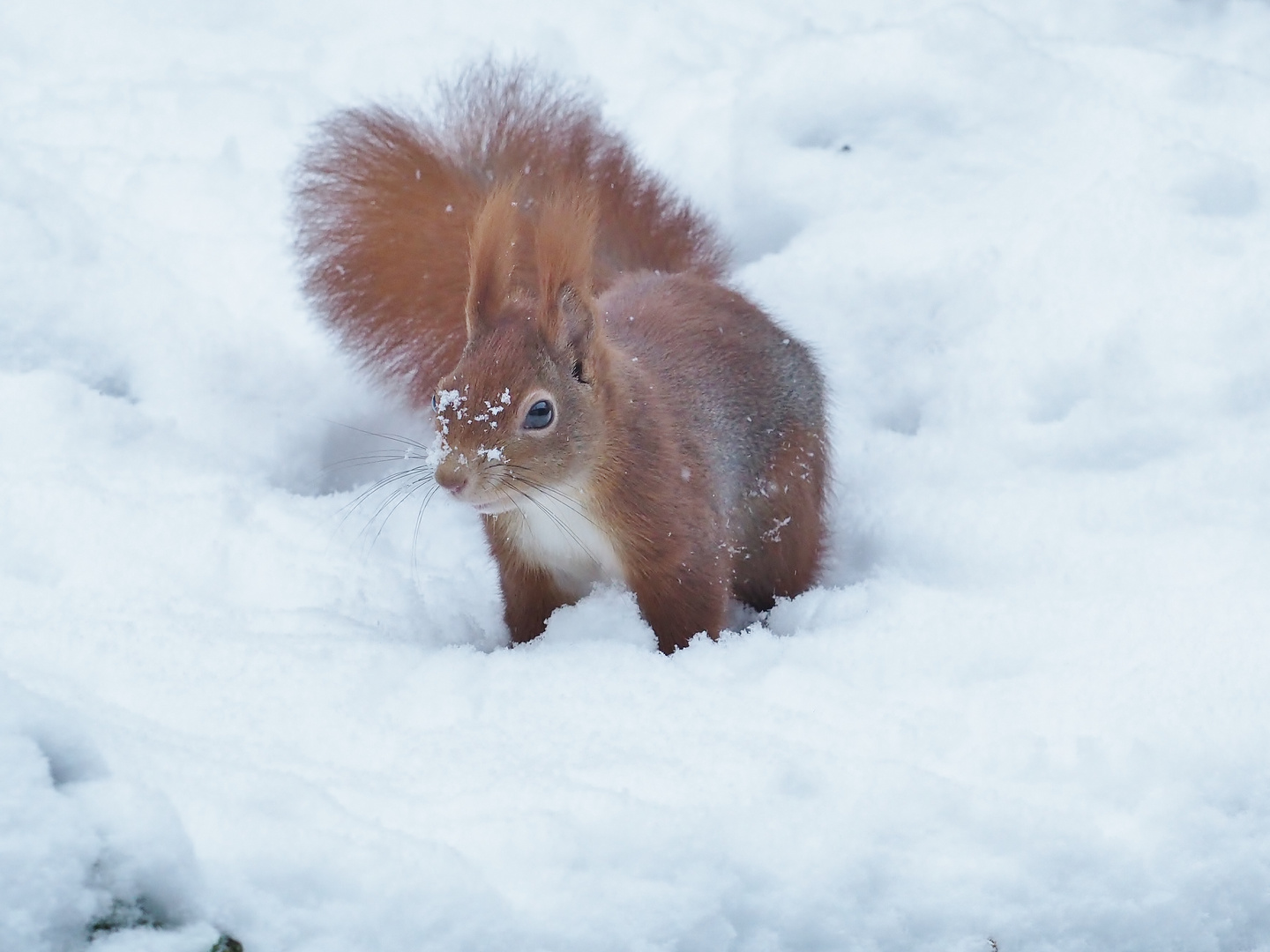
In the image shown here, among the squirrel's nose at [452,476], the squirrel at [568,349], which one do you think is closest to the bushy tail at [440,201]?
the squirrel at [568,349]

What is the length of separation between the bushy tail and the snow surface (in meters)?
0.23

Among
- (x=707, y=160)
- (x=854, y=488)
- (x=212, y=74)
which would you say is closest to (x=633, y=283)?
(x=854, y=488)

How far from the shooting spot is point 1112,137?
3369 millimetres

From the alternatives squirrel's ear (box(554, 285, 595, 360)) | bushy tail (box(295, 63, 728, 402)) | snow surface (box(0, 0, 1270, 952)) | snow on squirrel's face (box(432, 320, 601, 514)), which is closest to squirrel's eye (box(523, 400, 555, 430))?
snow on squirrel's face (box(432, 320, 601, 514))

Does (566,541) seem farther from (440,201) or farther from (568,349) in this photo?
(440,201)

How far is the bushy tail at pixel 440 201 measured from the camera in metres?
2.59

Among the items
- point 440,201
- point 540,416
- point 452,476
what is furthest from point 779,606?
point 440,201

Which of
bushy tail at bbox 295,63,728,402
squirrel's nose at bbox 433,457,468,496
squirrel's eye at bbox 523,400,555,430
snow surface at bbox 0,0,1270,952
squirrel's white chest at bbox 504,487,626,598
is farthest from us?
bushy tail at bbox 295,63,728,402

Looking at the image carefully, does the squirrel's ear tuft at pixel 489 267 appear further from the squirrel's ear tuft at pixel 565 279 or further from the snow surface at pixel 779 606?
the snow surface at pixel 779 606

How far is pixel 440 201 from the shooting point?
2.64 meters

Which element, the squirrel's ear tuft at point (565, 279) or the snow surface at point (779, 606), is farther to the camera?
the squirrel's ear tuft at point (565, 279)

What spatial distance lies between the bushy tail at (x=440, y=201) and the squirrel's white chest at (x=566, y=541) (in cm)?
57

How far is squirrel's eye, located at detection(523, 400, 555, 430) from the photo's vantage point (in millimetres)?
1948

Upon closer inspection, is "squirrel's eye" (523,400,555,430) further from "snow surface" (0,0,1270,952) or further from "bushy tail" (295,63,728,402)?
"bushy tail" (295,63,728,402)
